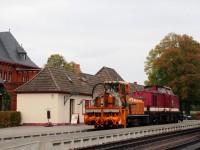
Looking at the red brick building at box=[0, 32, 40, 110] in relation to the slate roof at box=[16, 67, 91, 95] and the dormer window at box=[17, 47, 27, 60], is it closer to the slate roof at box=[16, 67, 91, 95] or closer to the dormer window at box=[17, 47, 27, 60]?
the dormer window at box=[17, 47, 27, 60]

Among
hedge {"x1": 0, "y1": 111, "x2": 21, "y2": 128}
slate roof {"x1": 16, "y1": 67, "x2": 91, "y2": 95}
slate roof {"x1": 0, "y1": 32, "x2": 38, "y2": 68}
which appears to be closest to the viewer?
hedge {"x1": 0, "y1": 111, "x2": 21, "y2": 128}

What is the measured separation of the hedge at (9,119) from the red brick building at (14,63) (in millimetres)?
19601

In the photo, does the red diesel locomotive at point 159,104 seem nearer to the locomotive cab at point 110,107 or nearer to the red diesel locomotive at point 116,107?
the red diesel locomotive at point 116,107

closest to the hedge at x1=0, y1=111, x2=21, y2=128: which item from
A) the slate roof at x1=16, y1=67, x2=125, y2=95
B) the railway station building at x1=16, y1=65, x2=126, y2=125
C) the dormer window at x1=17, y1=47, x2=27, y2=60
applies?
the railway station building at x1=16, y1=65, x2=126, y2=125

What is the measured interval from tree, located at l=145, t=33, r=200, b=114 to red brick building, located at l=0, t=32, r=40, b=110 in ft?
64.9

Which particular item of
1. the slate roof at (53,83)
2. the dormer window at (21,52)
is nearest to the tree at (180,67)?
the dormer window at (21,52)

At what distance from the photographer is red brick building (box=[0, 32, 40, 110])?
7169cm

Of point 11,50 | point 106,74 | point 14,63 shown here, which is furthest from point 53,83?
point 11,50

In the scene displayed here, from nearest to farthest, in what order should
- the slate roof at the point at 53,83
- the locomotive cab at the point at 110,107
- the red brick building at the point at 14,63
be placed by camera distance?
1. the locomotive cab at the point at 110,107
2. the slate roof at the point at 53,83
3. the red brick building at the point at 14,63

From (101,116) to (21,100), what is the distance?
1734cm

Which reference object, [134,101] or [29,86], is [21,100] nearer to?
[29,86]

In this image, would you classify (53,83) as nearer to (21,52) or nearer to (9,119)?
(9,119)

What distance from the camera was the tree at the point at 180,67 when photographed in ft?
Result: 255

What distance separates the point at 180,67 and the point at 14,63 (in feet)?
82.2
